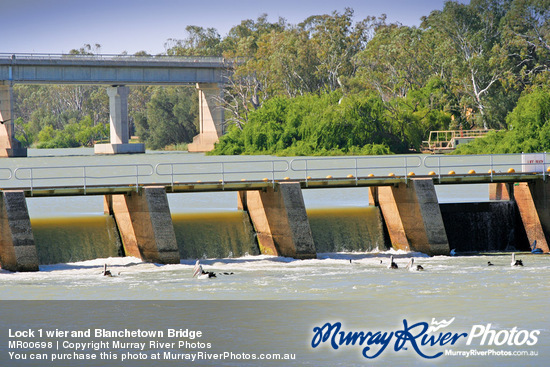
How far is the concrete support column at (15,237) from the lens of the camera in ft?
110

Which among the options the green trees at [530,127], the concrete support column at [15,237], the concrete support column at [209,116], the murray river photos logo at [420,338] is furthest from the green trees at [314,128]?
the murray river photos logo at [420,338]

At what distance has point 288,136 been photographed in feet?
357

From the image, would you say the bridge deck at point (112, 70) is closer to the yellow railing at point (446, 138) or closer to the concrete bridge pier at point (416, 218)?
the yellow railing at point (446, 138)

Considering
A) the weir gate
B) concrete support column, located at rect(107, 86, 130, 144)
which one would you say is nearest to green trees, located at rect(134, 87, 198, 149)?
concrete support column, located at rect(107, 86, 130, 144)

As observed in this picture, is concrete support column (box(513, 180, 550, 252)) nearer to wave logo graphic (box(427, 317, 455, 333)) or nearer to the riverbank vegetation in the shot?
wave logo graphic (box(427, 317, 455, 333))

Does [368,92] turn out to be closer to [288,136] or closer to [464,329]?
→ [288,136]

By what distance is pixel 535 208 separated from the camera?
41.1 metres

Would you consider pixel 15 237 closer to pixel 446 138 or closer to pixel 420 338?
pixel 420 338

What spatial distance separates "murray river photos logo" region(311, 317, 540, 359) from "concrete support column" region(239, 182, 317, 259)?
1091 cm

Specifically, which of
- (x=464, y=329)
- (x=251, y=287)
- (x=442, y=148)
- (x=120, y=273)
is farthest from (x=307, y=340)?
(x=442, y=148)

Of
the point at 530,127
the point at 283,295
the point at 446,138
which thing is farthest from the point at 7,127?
the point at 283,295

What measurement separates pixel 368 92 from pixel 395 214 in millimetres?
72213

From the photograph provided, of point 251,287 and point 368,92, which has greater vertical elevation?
point 368,92

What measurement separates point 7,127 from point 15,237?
78411 mm
